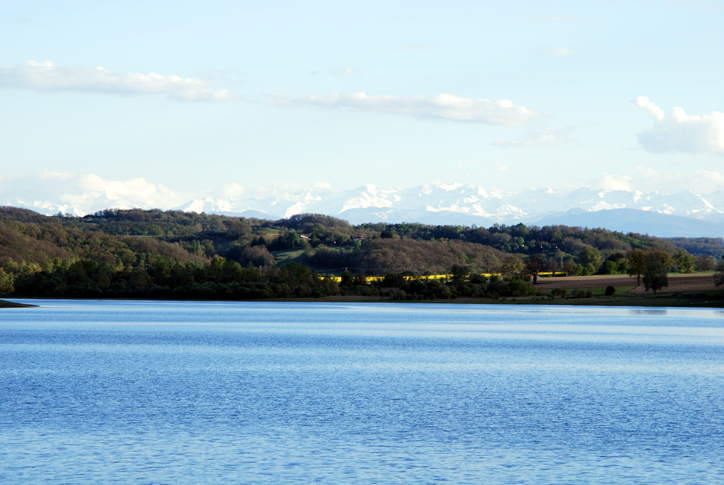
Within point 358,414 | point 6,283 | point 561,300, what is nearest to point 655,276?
point 561,300

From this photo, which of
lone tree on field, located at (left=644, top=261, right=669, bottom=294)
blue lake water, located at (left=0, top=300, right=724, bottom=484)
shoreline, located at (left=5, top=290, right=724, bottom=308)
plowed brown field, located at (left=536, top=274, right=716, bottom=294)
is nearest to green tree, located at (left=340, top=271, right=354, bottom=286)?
shoreline, located at (left=5, top=290, right=724, bottom=308)

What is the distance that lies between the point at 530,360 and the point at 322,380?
55.0 feet

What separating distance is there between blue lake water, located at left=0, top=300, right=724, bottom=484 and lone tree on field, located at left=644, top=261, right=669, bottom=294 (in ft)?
298

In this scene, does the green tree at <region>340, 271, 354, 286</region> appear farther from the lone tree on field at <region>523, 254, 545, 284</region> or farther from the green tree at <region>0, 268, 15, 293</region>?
the green tree at <region>0, 268, 15, 293</region>

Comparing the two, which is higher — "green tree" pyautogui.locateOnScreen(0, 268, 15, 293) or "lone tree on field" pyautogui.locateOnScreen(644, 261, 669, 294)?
"lone tree on field" pyautogui.locateOnScreen(644, 261, 669, 294)

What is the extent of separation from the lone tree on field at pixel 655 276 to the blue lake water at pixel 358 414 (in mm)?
90801

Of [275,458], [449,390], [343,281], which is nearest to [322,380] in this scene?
[449,390]

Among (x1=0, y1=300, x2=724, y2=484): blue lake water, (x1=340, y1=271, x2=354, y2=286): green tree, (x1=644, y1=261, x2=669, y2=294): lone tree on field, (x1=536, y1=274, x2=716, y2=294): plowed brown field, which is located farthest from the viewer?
(x1=340, y1=271, x2=354, y2=286): green tree

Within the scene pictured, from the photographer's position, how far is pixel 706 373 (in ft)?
138

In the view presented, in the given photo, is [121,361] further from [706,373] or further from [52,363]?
[706,373]

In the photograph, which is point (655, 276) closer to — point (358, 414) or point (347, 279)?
point (347, 279)

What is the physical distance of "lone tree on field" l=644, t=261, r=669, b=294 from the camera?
144 meters

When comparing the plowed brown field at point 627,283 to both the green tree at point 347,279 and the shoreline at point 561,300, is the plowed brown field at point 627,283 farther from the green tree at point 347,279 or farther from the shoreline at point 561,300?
the green tree at point 347,279

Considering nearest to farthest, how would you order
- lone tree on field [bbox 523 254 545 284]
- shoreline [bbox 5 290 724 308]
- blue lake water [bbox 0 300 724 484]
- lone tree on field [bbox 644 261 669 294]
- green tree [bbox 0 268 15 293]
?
blue lake water [bbox 0 300 724 484] < shoreline [bbox 5 290 724 308] < lone tree on field [bbox 644 261 669 294] < green tree [bbox 0 268 15 293] < lone tree on field [bbox 523 254 545 284]
